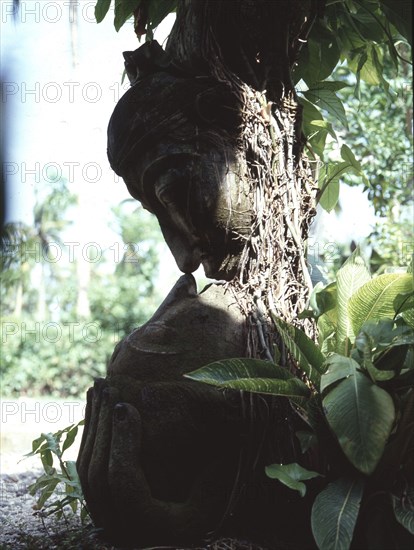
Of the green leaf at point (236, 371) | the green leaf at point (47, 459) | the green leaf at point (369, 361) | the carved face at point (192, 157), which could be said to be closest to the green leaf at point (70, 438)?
the green leaf at point (47, 459)

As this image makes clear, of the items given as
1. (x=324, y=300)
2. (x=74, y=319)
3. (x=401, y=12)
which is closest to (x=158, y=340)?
(x=324, y=300)

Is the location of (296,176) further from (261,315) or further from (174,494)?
(174,494)

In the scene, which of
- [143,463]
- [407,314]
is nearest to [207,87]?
[407,314]

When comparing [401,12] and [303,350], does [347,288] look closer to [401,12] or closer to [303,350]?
[303,350]

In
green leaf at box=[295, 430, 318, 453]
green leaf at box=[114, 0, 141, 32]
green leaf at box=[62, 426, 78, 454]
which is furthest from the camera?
green leaf at box=[114, 0, 141, 32]

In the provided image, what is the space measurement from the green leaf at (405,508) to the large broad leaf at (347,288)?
0.48 m

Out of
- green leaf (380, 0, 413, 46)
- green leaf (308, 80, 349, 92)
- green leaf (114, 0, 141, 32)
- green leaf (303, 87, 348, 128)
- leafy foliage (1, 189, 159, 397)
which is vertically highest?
green leaf (114, 0, 141, 32)

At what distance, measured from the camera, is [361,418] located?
1.80 metres

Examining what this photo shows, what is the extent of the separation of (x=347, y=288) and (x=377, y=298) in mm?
126

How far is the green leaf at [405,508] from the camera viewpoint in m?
1.77

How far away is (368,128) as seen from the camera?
320 inches

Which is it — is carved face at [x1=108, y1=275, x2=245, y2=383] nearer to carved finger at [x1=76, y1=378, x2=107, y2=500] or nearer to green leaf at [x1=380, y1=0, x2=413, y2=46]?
carved finger at [x1=76, y1=378, x2=107, y2=500]

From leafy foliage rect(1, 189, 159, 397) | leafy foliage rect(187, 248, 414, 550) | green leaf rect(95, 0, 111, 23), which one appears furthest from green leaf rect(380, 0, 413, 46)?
leafy foliage rect(1, 189, 159, 397)

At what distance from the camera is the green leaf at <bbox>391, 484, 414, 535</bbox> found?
5.82ft
